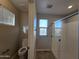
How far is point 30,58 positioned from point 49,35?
3.99 m

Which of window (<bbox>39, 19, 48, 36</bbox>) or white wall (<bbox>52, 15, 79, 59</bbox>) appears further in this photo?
window (<bbox>39, 19, 48, 36</bbox>)

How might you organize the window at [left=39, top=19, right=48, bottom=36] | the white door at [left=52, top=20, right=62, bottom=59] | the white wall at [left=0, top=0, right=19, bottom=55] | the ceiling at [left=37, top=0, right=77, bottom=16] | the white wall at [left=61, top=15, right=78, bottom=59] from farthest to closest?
the window at [left=39, top=19, right=48, bottom=36], the ceiling at [left=37, top=0, right=77, bottom=16], the white door at [left=52, top=20, right=62, bottom=59], the white wall at [left=0, top=0, right=19, bottom=55], the white wall at [left=61, top=15, right=78, bottom=59]

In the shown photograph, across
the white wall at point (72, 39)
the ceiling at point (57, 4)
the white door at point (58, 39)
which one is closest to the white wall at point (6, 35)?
the ceiling at point (57, 4)

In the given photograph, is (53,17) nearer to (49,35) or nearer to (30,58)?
(49,35)

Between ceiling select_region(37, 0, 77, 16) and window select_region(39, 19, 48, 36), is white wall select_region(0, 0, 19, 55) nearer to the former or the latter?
ceiling select_region(37, 0, 77, 16)

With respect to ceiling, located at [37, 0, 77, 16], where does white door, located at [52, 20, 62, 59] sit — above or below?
below

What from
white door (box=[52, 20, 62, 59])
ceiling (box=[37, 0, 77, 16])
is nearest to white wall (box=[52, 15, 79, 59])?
white door (box=[52, 20, 62, 59])

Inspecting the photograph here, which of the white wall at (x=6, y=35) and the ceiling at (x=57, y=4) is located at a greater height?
the ceiling at (x=57, y=4)

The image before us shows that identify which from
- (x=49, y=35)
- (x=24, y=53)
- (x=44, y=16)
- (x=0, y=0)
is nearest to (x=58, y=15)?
(x=44, y=16)

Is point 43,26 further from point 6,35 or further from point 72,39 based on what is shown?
point 72,39

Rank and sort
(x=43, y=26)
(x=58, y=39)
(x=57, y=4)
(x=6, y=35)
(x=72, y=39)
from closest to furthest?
(x=72, y=39), (x=6, y=35), (x=58, y=39), (x=57, y=4), (x=43, y=26)

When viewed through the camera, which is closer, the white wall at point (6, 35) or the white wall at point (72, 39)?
the white wall at point (72, 39)

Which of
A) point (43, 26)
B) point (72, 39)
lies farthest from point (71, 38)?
point (43, 26)

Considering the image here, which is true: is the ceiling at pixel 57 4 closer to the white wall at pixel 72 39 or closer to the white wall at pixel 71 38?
the white wall at pixel 71 38
